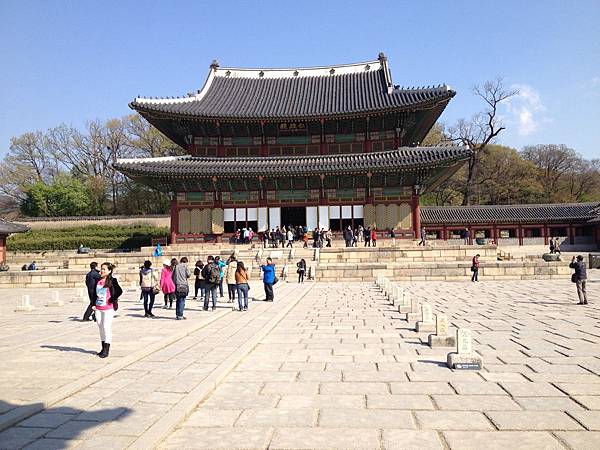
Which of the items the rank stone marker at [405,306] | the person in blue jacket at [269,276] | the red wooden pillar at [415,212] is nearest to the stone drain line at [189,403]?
the rank stone marker at [405,306]

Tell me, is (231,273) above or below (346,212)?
below

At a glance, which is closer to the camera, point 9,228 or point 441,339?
point 441,339

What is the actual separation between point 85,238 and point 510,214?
39095mm

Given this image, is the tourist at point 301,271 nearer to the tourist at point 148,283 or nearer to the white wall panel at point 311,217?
the tourist at point 148,283

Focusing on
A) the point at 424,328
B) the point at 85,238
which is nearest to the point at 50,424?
the point at 424,328

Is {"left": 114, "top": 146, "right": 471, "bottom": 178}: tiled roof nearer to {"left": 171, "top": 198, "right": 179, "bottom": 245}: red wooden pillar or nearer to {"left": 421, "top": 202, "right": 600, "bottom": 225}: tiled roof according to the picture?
{"left": 171, "top": 198, "right": 179, "bottom": 245}: red wooden pillar

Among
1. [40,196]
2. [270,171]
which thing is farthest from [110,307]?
[40,196]

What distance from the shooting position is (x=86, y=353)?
8.17 m

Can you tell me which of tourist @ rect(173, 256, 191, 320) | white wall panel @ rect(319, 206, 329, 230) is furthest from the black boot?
white wall panel @ rect(319, 206, 329, 230)

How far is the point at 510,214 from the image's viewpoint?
41188 mm

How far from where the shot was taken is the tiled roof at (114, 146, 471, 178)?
29.2 meters

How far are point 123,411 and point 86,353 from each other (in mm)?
3499

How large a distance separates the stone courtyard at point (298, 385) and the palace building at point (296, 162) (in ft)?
64.9

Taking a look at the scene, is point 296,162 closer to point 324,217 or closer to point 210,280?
point 324,217
